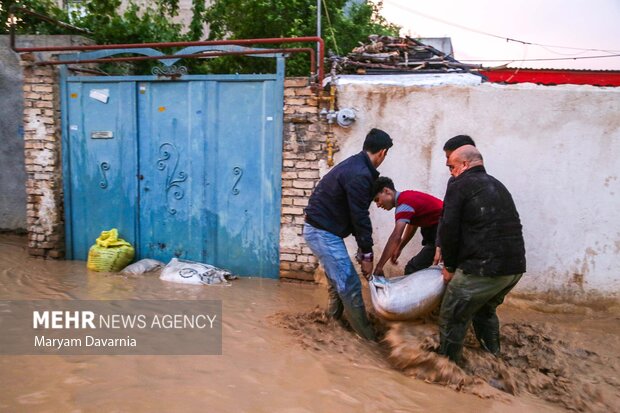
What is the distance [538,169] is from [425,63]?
1.86 meters

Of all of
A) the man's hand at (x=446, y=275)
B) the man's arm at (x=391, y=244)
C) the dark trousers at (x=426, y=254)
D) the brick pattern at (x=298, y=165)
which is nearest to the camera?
the man's hand at (x=446, y=275)

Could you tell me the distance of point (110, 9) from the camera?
7961mm

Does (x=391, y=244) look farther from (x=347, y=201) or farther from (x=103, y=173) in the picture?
(x=103, y=173)

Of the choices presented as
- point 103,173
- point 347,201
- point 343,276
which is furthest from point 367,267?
point 103,173

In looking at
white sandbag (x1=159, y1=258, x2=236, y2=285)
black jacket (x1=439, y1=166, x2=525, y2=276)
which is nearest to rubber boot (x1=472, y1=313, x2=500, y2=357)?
black jacket (x1=439, y1=166, x2=525, y2=276)

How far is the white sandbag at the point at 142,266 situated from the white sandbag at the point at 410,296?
3031 mm

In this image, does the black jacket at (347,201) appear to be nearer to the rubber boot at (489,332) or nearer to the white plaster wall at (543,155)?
the rubber boot at (489,332)

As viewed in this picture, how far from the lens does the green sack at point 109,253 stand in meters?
5.52

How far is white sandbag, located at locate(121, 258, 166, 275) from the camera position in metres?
5.45

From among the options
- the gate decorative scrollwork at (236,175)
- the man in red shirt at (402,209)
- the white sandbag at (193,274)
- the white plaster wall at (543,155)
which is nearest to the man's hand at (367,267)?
the man in red shirt at (402,209)

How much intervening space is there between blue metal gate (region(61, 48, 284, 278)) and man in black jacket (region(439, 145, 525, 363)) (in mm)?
2467

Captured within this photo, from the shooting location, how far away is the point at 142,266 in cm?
552

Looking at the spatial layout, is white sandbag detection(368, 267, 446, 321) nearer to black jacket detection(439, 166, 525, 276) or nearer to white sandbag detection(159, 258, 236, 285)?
black jacket detection(439, 166, 525, 276)

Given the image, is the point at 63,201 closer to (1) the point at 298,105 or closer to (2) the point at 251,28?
(1) the point at 298,105
